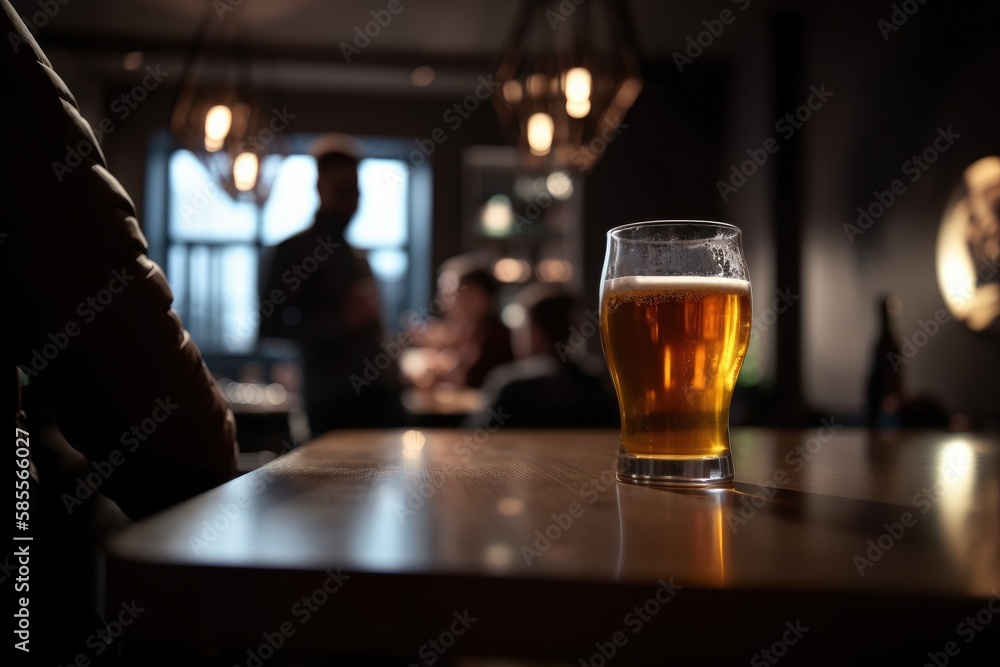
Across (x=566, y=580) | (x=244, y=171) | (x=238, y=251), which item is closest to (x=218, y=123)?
(x=244, y=171)

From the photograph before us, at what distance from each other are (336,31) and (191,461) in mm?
5719

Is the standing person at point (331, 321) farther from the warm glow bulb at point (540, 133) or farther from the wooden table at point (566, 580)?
the wooden table at point (566, 580)

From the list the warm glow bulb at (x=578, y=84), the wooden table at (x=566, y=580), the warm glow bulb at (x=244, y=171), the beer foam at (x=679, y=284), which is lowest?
the wooden table at (x=566, y=580)

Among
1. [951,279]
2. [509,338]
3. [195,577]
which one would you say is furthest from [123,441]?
[509,338]

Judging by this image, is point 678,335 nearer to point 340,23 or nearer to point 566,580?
point 566,580

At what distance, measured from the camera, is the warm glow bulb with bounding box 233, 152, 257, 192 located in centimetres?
350

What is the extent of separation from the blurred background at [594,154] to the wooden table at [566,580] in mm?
2229

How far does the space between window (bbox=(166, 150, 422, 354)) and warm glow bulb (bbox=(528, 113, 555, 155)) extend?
463 centimetres

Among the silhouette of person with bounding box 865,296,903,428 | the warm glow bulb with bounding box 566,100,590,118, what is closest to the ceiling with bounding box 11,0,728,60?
the silhouette of person with bounding box 865,296,903,428

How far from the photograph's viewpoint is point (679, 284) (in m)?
0.69

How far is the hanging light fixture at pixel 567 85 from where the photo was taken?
2.50 m

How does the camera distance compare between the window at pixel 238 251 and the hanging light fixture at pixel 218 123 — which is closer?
the hanging light fixture at pixel 218 123

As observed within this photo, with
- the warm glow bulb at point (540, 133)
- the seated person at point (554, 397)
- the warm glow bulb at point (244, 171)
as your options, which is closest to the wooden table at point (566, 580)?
the warm glow bulb at point (540, 133)

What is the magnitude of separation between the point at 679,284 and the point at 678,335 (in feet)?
0.14
